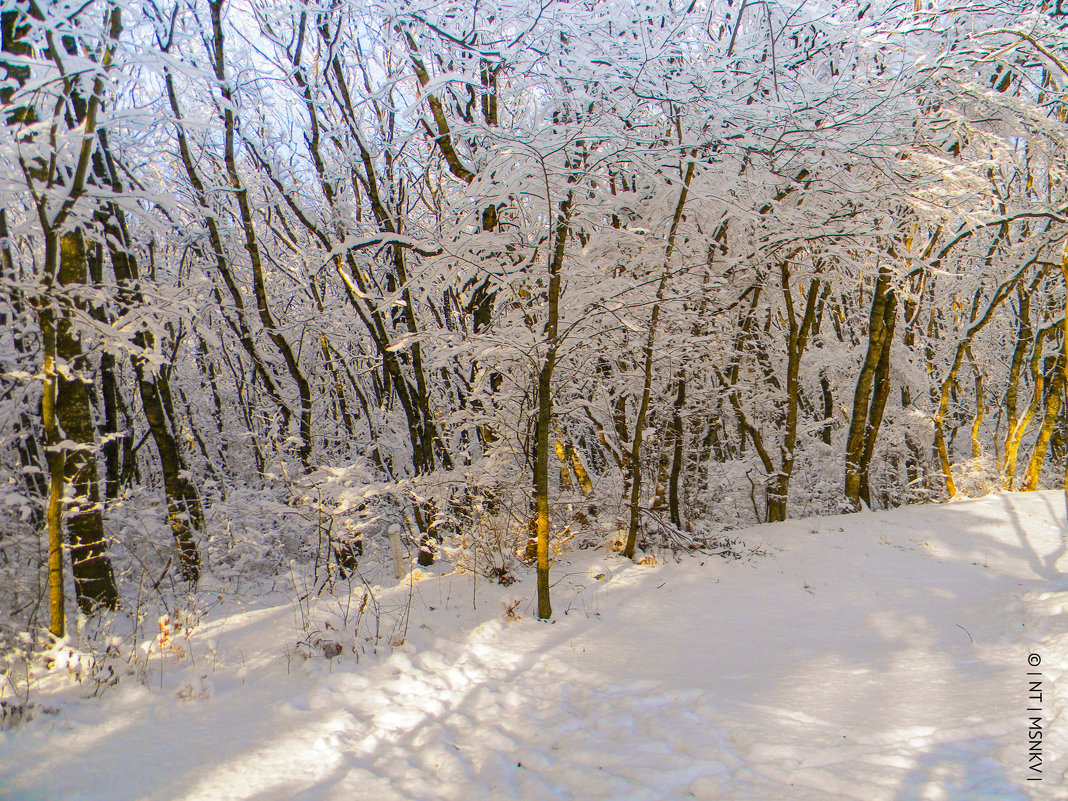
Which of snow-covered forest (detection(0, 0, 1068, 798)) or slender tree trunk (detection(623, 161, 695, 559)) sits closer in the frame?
snow-covered forest (detection(0, 0, 1068, 798))

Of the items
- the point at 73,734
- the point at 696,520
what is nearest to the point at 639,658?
the point at 73,734

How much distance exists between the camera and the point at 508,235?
503 centimetres

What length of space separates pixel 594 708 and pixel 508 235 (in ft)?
13.1

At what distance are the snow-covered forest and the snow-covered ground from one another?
0.47m

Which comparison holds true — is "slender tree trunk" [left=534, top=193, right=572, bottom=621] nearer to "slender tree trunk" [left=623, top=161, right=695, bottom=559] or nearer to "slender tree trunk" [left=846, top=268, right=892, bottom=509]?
"slender tree trunk" [left=623, top=161, right=695, bottom=559]

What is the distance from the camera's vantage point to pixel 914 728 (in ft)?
9.82

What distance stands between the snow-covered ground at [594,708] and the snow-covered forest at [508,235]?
18.7 inches

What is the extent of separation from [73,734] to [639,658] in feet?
12.2

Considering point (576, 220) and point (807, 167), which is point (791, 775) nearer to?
point (576, 220)

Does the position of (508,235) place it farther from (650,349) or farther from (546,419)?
(650,349)

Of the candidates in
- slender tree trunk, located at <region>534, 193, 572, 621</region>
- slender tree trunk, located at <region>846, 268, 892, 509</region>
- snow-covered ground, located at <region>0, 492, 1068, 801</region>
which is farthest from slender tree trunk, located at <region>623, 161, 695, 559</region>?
slender tree trunk, located at <region>846, 268, 892, 509</region>

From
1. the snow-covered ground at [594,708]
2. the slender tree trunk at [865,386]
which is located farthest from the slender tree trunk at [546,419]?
the slender tree trunk at [865,386]

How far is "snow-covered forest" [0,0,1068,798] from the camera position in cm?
434

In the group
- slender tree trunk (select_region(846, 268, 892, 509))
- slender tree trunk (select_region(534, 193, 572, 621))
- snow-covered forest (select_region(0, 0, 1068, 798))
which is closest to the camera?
snow-covered forest (select_region(0, 0, 1068, 798))
